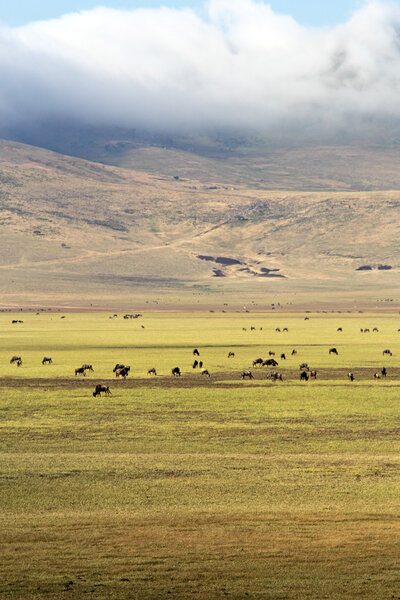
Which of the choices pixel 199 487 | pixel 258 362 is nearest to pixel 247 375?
pixel 258 362

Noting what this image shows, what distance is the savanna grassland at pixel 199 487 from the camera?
15.5 m

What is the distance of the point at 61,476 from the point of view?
23.3 m

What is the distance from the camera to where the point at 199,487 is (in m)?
22.2

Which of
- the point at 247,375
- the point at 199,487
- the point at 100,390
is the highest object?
the point at 247,375

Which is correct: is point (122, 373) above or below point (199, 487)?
above

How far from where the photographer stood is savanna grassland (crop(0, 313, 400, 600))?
15539 mm

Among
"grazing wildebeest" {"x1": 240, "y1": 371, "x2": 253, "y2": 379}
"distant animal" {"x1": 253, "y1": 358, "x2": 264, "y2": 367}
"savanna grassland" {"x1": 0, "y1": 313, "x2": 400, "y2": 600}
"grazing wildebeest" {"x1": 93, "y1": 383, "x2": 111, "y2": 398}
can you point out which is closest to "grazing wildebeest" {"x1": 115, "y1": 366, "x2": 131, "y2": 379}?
"savanna grassland" {"x1": 0, "y1": 313, "x2": 400, "y2": 600}

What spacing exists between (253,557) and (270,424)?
16167 mm

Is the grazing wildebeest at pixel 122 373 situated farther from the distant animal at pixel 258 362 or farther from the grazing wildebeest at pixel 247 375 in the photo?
the distant animal at pixel 258 362

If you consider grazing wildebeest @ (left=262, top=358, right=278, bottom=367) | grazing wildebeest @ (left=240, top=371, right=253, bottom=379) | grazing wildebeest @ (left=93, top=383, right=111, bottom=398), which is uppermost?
grazing wildebeest @ (left=262, top=358, right=278, bottom=367)

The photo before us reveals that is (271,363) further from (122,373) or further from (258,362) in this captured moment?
(122,373)

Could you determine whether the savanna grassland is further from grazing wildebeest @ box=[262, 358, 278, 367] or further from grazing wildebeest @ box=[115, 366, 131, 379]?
grazing wildebeest @ box=[262, 358, 278, 367]

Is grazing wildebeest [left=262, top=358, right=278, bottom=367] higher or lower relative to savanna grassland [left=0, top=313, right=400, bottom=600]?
higher

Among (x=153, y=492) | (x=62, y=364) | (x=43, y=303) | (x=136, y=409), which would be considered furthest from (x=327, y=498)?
(x=43, y=303)
